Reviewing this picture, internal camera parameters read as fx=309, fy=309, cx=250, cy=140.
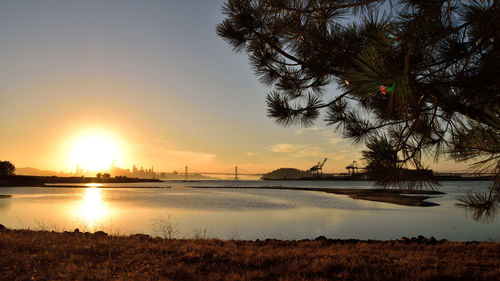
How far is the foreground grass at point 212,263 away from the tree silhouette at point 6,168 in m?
84.1

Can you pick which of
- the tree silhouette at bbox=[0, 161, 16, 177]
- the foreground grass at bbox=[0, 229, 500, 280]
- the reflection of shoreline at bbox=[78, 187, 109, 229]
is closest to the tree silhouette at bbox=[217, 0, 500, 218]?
the foreground grass at bbox=[0, 229, 500, 280]

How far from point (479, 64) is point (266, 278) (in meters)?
4.32

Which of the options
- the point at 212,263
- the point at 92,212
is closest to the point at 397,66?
the point at 212,263

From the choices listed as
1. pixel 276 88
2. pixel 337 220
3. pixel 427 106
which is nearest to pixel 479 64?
pixel 427 106

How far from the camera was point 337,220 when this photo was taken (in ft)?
56.4

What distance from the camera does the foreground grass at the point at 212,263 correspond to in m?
4.92

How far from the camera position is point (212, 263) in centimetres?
568

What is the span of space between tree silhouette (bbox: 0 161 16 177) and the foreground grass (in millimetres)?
84061

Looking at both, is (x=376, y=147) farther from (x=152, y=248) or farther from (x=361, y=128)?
(x=152, y=248)

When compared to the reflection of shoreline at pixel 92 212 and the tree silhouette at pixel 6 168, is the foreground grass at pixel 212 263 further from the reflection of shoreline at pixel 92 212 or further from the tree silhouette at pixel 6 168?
the tree silhouette at pixel 6 168

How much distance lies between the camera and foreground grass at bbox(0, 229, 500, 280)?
16.1ft

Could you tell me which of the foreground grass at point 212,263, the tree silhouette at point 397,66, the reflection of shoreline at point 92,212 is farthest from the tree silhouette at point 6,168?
the tree silhouette at point 397,66

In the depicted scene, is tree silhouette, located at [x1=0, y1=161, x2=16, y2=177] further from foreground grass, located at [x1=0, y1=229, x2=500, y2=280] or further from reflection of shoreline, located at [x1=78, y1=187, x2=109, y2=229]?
foreground grass, located at [x1=0, y1=229, x2=500, y2=280]

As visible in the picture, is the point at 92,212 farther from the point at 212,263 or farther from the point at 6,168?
the point at 6,168
